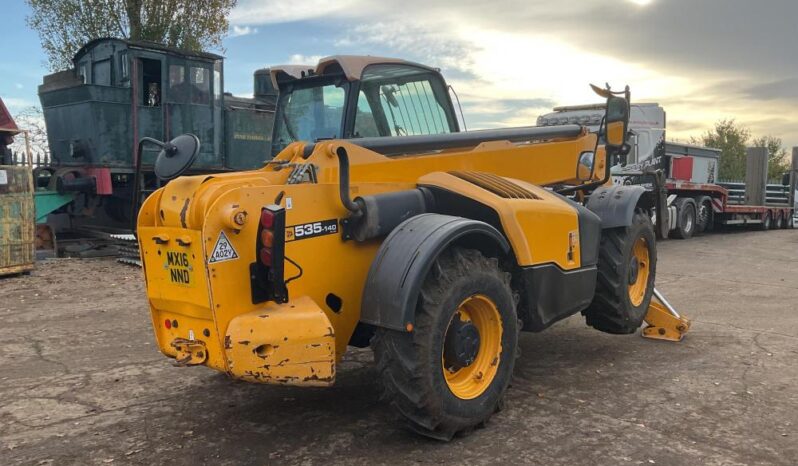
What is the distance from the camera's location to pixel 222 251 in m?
3.49

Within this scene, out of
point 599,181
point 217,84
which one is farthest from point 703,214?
point 599,181

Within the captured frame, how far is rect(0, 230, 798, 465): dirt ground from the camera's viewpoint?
149 inches

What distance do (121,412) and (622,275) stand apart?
12.9 ft

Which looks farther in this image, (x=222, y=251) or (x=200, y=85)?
(x=200, y=85)

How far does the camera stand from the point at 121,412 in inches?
177

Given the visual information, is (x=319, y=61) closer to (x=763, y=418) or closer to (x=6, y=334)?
(x=763, y=418)

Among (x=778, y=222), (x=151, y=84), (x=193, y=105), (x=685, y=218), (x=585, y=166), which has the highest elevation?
(x=151, y=84)

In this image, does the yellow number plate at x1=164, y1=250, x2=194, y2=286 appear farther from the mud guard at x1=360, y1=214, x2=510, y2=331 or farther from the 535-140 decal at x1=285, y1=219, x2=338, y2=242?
the mud guard at x1=360, y1=214, x2=510, y2=331

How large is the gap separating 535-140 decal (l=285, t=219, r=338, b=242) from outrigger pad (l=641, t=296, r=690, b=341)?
3.64 m

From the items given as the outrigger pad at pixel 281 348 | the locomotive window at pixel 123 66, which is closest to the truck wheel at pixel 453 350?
the outrigger pad at pixel 281 348

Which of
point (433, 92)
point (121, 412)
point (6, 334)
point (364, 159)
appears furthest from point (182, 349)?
point (6, 334)

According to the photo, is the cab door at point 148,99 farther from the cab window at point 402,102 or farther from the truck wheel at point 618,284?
the truck wheel at point 618,284

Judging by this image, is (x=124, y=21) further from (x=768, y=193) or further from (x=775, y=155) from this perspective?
(x=775, y=155)

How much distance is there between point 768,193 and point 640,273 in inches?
756
